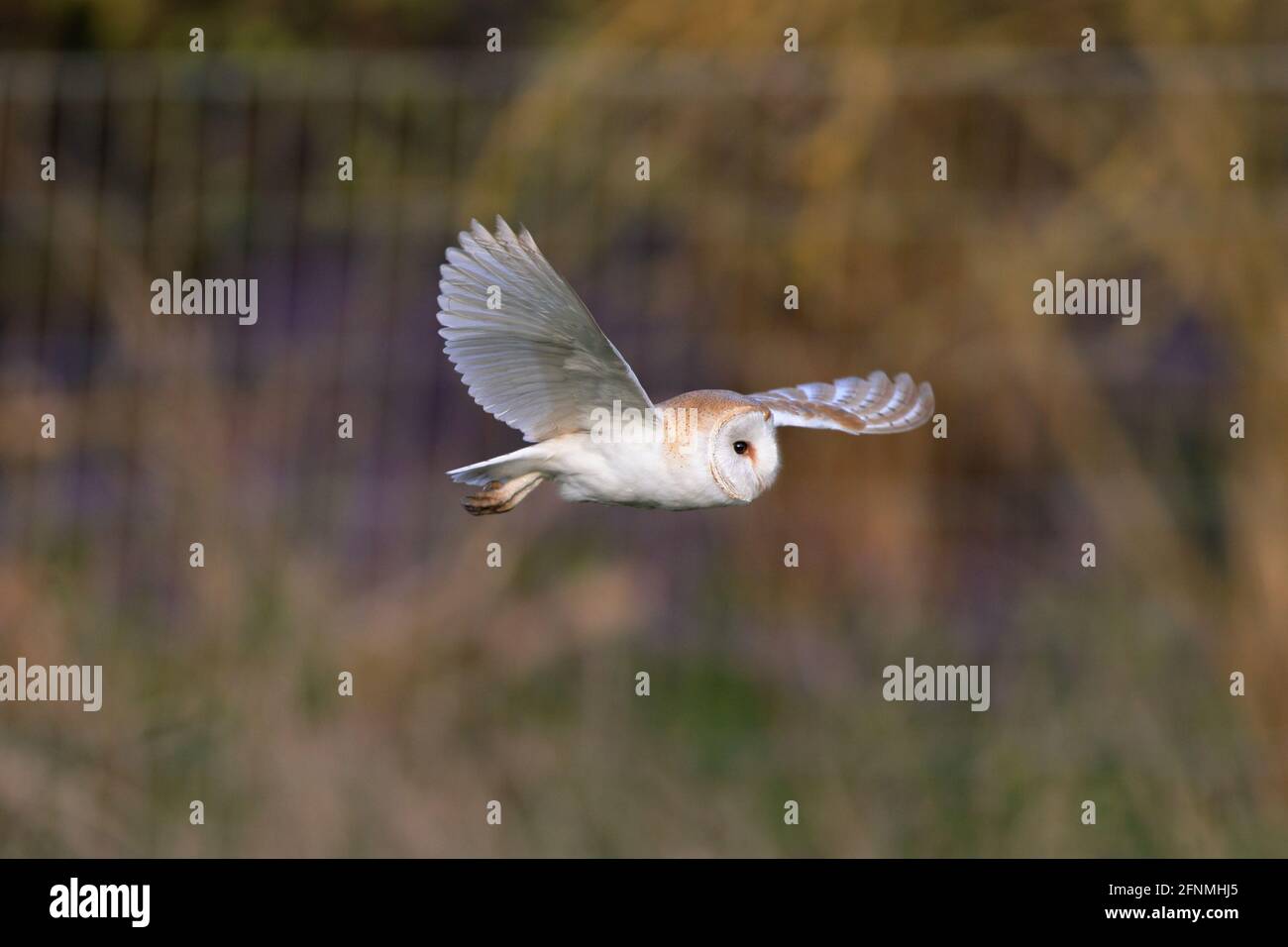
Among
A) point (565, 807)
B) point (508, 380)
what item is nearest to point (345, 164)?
point (565, 807)

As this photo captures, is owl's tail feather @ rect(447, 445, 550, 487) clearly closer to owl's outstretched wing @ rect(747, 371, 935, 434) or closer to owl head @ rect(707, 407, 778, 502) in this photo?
owl head @ rect(707, 407, 778, 502)

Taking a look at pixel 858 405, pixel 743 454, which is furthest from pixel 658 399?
pixel 743 454

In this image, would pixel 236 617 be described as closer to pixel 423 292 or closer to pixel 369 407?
pixel 369 407

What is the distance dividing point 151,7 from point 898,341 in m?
3.11

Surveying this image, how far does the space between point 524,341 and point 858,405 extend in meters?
0.82

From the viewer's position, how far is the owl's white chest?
1.78 m

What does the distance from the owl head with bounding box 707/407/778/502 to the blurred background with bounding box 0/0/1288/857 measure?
286cm

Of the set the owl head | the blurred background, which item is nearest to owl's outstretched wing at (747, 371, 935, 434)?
the owl head

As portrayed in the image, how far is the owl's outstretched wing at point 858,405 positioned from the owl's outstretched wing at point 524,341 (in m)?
0.38

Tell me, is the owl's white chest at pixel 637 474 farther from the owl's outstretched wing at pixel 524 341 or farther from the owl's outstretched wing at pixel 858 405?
the owl's outstretched wing at pixel 858 405

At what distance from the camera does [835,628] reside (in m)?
5.68

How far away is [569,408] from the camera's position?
1966 millimetres

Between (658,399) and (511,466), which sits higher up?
(658,399)

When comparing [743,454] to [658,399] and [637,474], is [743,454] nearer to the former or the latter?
[637,474]
